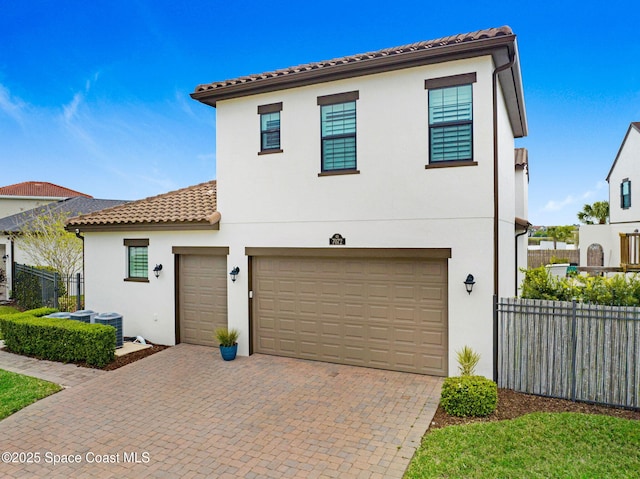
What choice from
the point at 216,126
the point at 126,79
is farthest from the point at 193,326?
the point at 126,79

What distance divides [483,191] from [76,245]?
18.5 meters

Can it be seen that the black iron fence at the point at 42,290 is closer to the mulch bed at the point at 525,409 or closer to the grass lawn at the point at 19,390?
the grass lawn at the point at 19,390

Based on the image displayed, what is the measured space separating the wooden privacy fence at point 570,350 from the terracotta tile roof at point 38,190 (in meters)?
35.2

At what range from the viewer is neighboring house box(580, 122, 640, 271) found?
25986mm

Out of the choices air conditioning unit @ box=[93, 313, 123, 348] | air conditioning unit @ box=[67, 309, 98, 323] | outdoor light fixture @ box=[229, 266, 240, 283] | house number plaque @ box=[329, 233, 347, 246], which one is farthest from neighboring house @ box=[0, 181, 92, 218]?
house number plaque @ box=[329, 233, 347, 246]

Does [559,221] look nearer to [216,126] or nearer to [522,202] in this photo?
[522,202]

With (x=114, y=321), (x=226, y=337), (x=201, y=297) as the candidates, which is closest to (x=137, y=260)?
(x=114, y=321)

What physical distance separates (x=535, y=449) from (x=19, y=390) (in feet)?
30.0

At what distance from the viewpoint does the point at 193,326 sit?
11438 mm

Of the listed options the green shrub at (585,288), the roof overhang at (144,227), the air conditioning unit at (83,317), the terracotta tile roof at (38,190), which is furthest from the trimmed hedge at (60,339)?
the terracotta tile roof at (38,190)

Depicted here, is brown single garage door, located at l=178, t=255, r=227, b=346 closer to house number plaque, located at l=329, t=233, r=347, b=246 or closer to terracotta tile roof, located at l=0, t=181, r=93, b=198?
house number plaque, located at l=329, t=233, r=347, b=246

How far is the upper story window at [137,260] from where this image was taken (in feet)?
39.4

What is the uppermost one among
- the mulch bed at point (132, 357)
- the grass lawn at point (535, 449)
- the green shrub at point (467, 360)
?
the green shrub at point (467, 360)

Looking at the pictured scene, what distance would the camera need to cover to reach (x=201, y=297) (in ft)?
37.2
